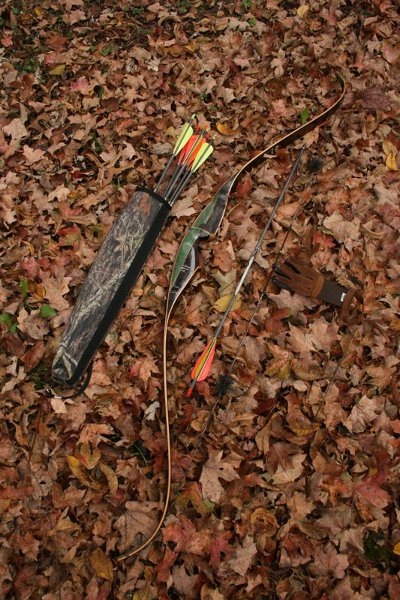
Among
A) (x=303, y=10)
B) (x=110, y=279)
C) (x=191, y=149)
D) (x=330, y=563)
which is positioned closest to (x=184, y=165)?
(x=191, y=149)

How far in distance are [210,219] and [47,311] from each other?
4.90ft

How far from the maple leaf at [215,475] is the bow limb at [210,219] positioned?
3.71 feet

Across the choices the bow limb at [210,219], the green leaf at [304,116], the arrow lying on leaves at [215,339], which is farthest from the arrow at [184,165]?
the green leaf at [304,116]

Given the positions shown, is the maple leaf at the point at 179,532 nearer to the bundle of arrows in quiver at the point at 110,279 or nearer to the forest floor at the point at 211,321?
the forest floor at the point at 211,321

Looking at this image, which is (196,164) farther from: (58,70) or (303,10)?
(303,10)

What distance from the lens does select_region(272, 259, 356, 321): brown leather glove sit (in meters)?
3.26

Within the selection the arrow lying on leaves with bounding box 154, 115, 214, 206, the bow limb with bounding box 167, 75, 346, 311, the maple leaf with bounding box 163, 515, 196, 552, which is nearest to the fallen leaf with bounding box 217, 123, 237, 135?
the arrow lying on leaves with bounding box 154, 115, 214, 206

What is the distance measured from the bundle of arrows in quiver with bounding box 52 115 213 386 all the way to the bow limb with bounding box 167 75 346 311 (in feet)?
0.85

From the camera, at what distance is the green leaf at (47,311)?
3.59m

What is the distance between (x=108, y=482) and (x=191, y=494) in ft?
→ 1.84

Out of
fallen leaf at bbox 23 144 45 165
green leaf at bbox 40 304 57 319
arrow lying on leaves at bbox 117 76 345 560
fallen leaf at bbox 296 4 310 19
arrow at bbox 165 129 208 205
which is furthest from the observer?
fallen leaf at bbox 296 4 310 19

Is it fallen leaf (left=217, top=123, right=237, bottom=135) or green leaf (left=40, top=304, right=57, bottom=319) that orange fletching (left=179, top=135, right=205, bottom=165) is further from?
green leaf (left=40, top=304, right=57, bottom=319)

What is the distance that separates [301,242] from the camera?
3.63 metres

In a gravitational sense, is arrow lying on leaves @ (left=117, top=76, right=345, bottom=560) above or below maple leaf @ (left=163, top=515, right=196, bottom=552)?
above
